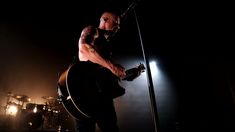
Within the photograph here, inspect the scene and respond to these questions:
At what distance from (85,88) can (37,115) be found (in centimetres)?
669

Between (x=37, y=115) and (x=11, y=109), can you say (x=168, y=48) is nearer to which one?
(x=37, y=115)

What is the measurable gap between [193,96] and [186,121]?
0.65m

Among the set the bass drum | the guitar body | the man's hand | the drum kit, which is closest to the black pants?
the guitar body

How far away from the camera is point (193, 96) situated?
439 cm

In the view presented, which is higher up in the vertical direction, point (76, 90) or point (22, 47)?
point (22, 47)

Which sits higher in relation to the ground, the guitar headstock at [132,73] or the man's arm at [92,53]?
the man's arm at [92,53]

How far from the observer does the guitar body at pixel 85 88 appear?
178 centimetres

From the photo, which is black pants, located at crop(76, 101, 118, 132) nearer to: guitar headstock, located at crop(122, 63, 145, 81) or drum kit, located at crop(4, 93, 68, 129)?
guitar headstock, located at crop(122, 63, 145, 81)

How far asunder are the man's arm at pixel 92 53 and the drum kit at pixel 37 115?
5.72 meters

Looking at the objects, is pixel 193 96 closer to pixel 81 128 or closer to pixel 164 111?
pixel 164 111

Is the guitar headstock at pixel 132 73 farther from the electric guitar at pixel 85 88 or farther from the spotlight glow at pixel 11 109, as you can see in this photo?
the spotlight glow at pixel 11 109

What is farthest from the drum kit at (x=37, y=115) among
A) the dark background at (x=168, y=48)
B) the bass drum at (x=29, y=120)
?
the dark background at (x=168, y=48)

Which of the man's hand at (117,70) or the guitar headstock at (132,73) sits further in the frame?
the guitar headstock at (132,73)

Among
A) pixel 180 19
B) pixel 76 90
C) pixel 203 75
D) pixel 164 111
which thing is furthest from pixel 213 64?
pixel 76 90
